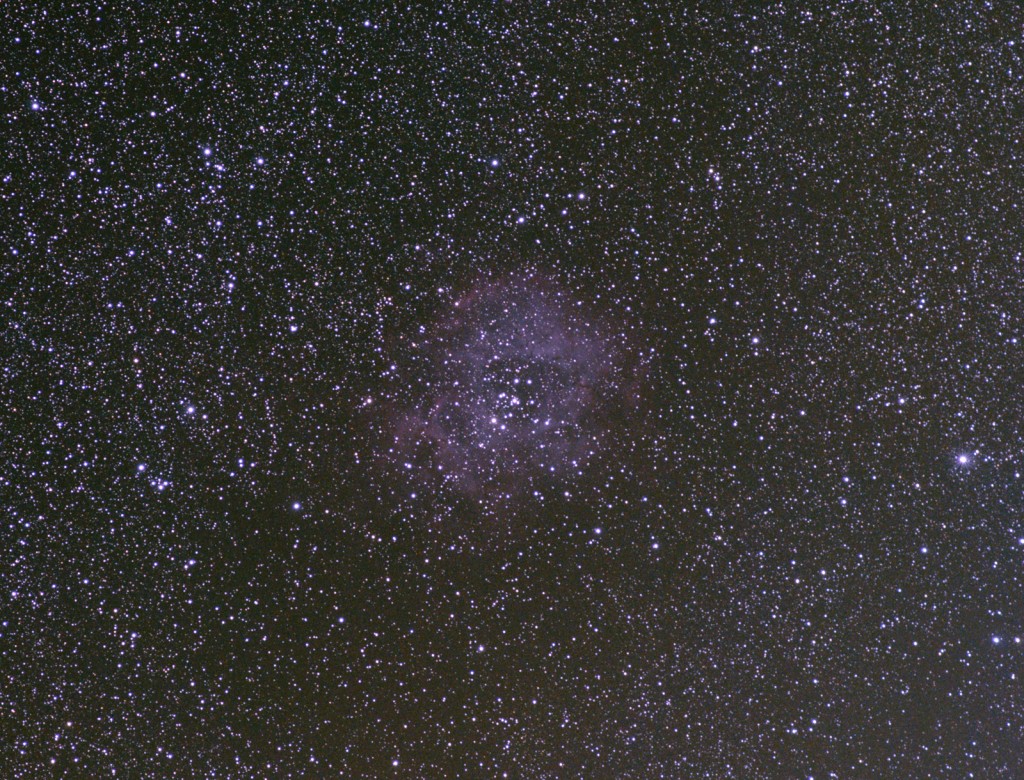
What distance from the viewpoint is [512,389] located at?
0.40 m

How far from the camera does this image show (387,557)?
40 centimetres

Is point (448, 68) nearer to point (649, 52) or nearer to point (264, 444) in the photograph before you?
point (649, 52)

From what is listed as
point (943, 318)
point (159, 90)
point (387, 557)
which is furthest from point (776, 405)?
point (159, 90)

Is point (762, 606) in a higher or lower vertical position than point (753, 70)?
lower

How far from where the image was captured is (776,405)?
1.36 ft

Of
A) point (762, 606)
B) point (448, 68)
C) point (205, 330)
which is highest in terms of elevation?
point (448, 68)

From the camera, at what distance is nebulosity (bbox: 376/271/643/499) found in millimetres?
396

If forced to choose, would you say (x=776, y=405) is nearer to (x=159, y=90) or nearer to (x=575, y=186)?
(x=575, y=186)

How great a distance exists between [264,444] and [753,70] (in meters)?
0.33

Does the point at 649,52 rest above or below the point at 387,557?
above

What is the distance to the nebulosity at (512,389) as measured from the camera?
1.30ft

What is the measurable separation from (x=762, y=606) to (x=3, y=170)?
0.46m

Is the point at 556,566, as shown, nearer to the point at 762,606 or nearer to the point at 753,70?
the point at 762,606

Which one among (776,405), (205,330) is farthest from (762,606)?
(205,330)
